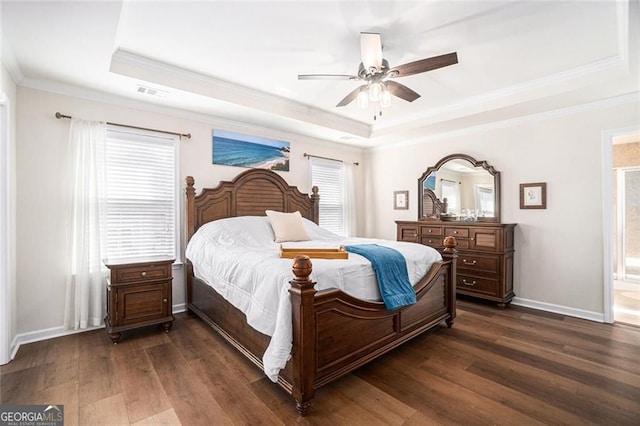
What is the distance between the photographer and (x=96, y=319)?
302 cm

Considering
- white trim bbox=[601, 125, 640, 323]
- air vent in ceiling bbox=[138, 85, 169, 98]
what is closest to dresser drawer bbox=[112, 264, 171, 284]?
air vent in ceiling bbox=[138, 85, 169, 98]

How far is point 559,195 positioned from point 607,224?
1.81 ft

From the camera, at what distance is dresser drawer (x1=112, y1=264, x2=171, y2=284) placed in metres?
Answer: 2.82

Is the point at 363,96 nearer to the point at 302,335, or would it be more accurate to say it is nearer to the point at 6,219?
the point at 302,335

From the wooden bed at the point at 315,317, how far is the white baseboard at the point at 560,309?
1.45 meters

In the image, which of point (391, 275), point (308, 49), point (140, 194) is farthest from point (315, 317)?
point (140, 194)

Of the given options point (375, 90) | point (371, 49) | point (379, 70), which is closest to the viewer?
point (371, 49)

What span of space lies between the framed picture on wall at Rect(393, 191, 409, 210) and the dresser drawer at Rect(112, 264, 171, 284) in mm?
3870

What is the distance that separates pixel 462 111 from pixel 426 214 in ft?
5.76

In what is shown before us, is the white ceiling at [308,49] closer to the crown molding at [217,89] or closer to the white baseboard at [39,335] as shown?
the crown molding at [217,89]

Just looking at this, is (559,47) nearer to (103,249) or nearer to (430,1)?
(430,1)

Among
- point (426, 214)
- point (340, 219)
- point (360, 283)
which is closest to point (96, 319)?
point (360, 283)

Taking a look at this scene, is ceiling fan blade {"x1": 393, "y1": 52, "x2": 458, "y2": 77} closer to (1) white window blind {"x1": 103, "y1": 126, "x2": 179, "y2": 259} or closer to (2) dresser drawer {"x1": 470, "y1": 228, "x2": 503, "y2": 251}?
(2) dresser drawer {"x1": 470, "y1": 228, "x2": 503, "y2": 251}

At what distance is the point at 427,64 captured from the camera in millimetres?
2287
